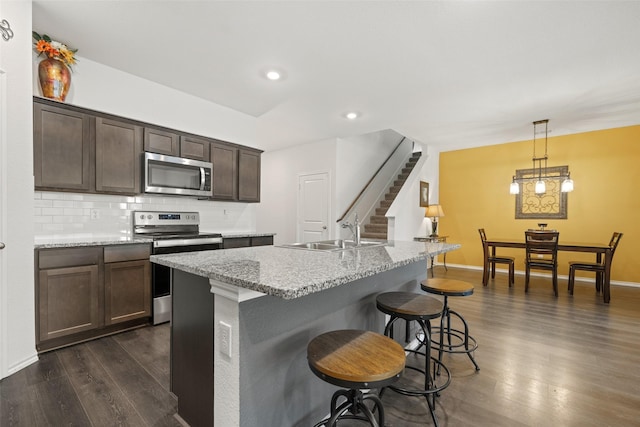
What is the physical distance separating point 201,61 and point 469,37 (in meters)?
2.49

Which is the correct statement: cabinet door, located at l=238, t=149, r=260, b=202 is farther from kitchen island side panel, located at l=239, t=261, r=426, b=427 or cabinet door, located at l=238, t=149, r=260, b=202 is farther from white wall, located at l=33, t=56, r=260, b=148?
kitchen island side panel, located at l=239, t=261, r=426, b=427

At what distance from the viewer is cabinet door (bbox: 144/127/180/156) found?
3.22 meters

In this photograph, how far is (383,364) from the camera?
3.69 feet

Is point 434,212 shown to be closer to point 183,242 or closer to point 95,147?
point 183,242

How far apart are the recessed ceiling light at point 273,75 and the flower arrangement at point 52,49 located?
5.76ft

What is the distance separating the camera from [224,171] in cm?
400

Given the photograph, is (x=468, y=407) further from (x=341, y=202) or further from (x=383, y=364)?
(x=341, y=202)

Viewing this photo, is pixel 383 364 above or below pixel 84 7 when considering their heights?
below

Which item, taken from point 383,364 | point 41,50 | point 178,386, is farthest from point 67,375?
point 41,50

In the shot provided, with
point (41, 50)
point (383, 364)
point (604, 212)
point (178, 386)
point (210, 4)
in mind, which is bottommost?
point (178, 386)

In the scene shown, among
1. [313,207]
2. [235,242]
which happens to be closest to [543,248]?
[313,207]

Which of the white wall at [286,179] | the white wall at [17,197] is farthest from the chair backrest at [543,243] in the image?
the white wall at [17,197]

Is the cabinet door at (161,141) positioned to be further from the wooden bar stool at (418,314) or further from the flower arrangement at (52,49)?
the wooden bar stool at (418,314)

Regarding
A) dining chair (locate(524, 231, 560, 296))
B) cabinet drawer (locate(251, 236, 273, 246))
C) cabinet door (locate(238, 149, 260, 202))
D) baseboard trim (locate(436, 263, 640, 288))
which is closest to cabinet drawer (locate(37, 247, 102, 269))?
cabinet drawer (locate(251, 236, 273, 246))
